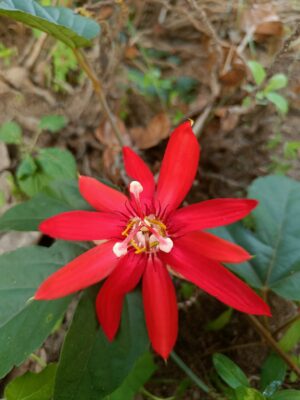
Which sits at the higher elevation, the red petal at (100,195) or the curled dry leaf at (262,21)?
the curled dry leaf at (262,21)

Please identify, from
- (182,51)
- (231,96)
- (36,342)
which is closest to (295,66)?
(231,96)

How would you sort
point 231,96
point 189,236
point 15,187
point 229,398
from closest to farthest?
point 189,236, point 229,398, point 15,187, point 231,96

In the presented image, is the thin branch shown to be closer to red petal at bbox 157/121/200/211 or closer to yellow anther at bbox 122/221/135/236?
red petal at bbox 157/121/200/211

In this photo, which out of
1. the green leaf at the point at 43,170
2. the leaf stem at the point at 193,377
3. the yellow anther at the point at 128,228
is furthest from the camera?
the green leaf at the point at 43,170

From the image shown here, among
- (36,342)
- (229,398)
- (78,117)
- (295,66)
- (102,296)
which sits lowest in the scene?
(229,398)

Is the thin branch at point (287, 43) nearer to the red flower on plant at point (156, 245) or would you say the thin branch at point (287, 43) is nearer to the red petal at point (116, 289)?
the red flower on plant at point (156, 245)

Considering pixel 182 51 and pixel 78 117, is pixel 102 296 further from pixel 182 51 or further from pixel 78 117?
pixel 182 51

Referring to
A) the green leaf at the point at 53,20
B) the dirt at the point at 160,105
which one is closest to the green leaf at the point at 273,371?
the dirt at the point at 160,105
